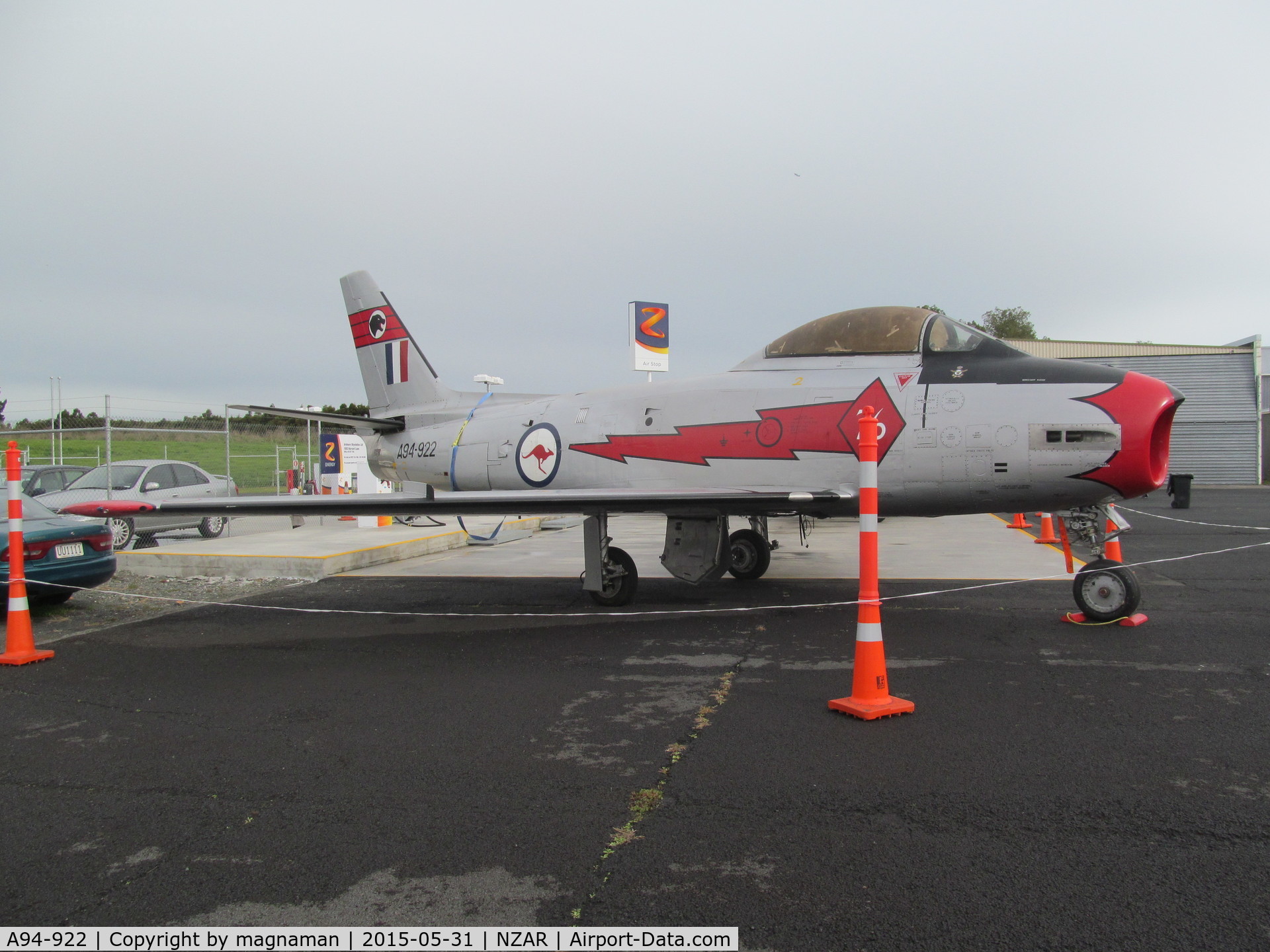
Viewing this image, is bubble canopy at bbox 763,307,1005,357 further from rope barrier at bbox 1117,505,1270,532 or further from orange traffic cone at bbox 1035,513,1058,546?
rope barrier at bbox 1117,505,1270,532

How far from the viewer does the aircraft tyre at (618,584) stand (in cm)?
812

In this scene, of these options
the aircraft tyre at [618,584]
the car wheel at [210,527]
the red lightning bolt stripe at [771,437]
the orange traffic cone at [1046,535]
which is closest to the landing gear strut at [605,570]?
the aircraft tyre at [618,584]

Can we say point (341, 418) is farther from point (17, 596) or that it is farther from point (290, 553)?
point (17, 596)

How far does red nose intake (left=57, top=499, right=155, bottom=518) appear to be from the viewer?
6.20m

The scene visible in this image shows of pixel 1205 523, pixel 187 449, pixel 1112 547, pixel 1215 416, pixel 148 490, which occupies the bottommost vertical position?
pixel 1205 523

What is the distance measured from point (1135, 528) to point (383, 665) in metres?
15.8

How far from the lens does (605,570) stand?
809 centimetres

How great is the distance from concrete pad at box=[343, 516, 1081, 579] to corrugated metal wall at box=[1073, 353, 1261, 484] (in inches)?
848

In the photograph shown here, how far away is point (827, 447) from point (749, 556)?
3.14 m

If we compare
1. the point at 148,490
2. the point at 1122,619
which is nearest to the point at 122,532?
the point at 148,490

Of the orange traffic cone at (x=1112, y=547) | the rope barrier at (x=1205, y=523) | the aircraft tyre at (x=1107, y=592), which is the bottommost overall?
the rope barrier at (x=1205, y=523)

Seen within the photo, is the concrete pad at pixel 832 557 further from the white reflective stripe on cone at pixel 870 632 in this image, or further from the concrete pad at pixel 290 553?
the white reflective stripe on cone at pixel 870 632

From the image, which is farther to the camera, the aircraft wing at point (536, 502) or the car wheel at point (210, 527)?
the car wheel at point (210, 527)

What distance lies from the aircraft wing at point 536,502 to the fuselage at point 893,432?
283mm
